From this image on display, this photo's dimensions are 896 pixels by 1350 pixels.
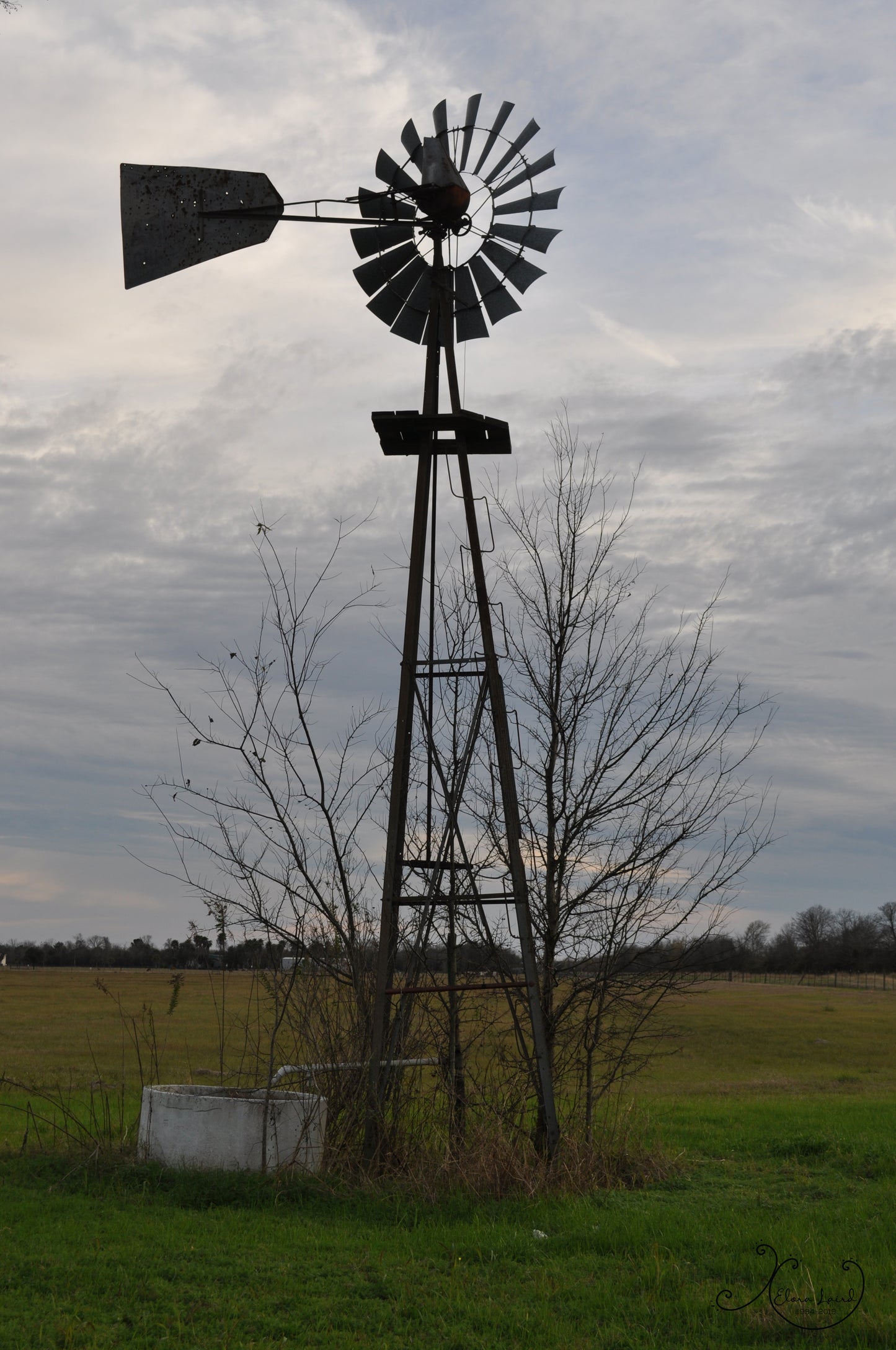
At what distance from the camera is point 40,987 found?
54125 millimetres

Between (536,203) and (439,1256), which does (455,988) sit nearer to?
(439,1256)

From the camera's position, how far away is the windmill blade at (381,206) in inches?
345

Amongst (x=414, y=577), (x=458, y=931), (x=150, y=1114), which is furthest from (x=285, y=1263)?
(x=414, y=577)

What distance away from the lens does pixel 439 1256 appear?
21.1ft

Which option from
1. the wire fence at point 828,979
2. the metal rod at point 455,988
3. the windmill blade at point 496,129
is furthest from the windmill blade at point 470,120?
the wire fence at point 828,979

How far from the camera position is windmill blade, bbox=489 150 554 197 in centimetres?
878

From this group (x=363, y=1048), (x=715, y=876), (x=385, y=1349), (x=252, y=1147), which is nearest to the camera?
(x=385, y=1349)

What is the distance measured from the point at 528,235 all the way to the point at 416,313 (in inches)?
42.0

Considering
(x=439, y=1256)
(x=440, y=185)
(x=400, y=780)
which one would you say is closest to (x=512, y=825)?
(x=400, y=780)

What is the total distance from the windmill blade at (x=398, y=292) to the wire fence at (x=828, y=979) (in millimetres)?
81732

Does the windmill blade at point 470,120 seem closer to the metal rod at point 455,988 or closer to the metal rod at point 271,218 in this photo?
the metal rod at point 271,218

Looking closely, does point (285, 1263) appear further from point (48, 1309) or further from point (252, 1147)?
point (252, 1147)

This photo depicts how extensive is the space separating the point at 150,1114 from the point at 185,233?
20.5 ft

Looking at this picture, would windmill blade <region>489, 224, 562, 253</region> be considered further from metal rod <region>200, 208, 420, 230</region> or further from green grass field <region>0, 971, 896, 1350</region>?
green grass field <region>0, 971, 896, 1350</region>
